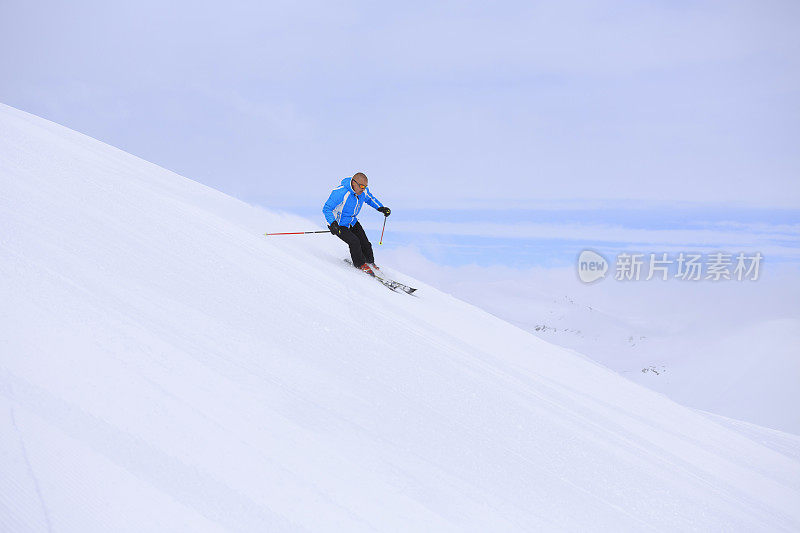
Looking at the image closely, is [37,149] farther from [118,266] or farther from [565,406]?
[565,406]

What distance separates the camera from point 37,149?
6219 mm

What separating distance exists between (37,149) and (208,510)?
5.43 m

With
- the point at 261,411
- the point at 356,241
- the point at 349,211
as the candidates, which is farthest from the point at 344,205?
the point at 261,411

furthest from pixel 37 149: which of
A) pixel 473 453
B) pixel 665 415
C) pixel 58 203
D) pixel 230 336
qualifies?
pixel 665 415

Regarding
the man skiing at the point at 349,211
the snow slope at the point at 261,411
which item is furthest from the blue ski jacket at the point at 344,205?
the snow slope at the point at 261,411

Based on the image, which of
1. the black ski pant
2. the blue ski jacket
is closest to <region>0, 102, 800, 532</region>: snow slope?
the black ski pant

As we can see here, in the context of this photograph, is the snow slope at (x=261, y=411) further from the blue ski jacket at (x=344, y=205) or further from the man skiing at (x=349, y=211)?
the blue ski jacket at (x=344, y=205)

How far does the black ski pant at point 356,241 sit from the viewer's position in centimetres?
760

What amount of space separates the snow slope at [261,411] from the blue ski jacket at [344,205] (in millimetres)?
1672

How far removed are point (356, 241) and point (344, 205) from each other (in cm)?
50

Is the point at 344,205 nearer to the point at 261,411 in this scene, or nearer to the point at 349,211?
the point at 349,211

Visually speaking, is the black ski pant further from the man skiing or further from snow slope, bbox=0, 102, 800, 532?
snow slope, bbox=0, 102, 800, 532

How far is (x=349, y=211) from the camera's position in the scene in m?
7.73

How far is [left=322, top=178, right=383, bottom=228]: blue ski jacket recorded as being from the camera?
25.1 feet
